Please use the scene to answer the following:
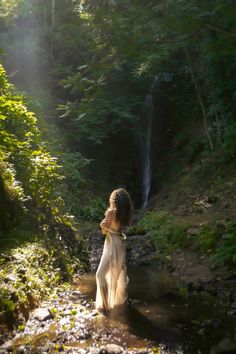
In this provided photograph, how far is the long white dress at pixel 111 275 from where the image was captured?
20.2ft

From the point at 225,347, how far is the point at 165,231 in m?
8.16

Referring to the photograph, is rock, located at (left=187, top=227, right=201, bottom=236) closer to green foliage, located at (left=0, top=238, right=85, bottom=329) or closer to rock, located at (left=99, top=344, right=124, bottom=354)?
green foliage, located at (left=0, top=238, right=85, bottom=329)

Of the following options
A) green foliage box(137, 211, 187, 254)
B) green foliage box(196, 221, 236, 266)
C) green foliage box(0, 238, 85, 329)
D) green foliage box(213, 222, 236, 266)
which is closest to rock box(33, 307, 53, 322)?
green foliage box(0, 238, 85, 329)

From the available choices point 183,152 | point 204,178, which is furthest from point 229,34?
point 183,152

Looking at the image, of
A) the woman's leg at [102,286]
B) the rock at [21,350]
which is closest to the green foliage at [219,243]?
the woman's leg at [102,286]

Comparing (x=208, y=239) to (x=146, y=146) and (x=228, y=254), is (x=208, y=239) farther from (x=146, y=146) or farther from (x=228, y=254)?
(x=146, y=146)

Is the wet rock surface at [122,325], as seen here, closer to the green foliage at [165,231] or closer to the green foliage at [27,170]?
the green foliage at [27,170]

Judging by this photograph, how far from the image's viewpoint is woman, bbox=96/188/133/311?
6.17m

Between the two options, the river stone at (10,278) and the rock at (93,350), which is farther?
the river stone at (10,278)

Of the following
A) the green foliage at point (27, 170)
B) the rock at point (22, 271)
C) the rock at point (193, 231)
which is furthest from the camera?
the rock at point (193, 231)

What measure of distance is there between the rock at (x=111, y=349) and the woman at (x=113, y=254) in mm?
1483

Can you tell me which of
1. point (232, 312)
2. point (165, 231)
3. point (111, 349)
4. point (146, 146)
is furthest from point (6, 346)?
point (146, 146)

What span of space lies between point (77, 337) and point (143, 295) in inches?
103

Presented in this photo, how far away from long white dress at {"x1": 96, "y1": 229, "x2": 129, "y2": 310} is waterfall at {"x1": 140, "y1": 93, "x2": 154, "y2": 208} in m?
17.8
